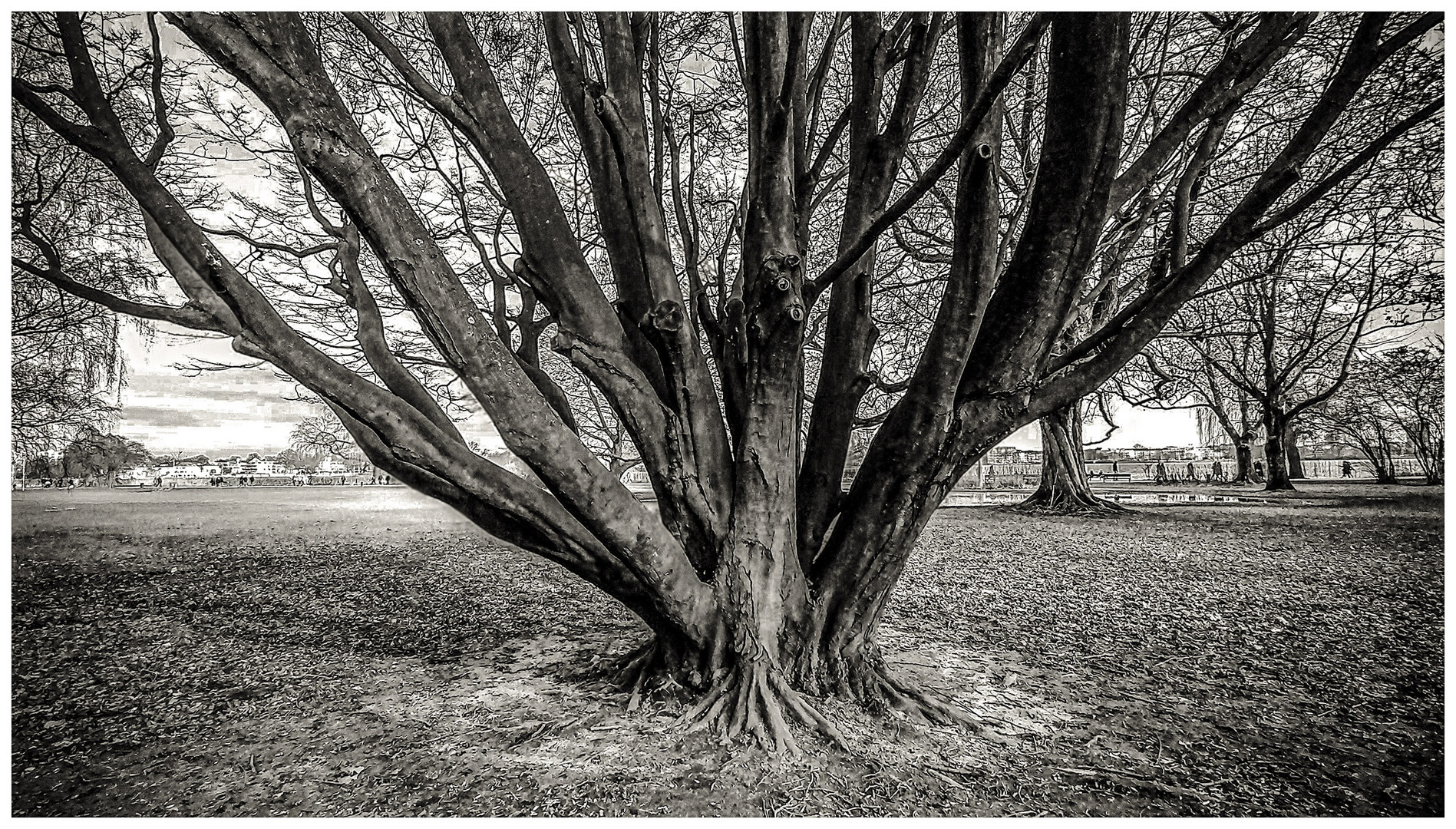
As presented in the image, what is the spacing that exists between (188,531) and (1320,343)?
2198 centimetres

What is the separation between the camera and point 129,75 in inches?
201

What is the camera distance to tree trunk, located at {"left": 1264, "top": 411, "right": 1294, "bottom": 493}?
15.9 metres

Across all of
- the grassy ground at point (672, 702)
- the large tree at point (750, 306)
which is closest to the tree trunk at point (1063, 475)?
the grassy ground at point (672, 702)

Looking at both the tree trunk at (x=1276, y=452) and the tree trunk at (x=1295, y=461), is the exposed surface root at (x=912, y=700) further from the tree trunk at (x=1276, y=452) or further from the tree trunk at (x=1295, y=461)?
the tree trunk at (x=1295, y=461)

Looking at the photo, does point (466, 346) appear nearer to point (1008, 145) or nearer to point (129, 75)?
point (129, 75)

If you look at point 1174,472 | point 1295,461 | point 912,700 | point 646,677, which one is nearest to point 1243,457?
point 1295,461

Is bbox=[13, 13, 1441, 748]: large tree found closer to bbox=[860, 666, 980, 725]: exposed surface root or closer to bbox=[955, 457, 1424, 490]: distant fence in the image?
bbox=[860, 666, 980, 725]: exposed surface root

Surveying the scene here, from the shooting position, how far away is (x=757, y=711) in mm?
2938

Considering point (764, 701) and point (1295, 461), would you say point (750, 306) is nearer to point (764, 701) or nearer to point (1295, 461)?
point (764, 701)

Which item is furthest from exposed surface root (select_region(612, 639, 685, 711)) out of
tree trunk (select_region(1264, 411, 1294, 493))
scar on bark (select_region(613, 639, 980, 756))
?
tree trunk (select_region(1264, 411, 1294, 493))

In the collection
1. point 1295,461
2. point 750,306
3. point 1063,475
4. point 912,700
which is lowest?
point 912,700

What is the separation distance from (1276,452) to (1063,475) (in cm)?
798

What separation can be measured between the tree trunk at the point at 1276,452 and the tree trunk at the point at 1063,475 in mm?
6862

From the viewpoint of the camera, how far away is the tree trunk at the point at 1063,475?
12344mm
